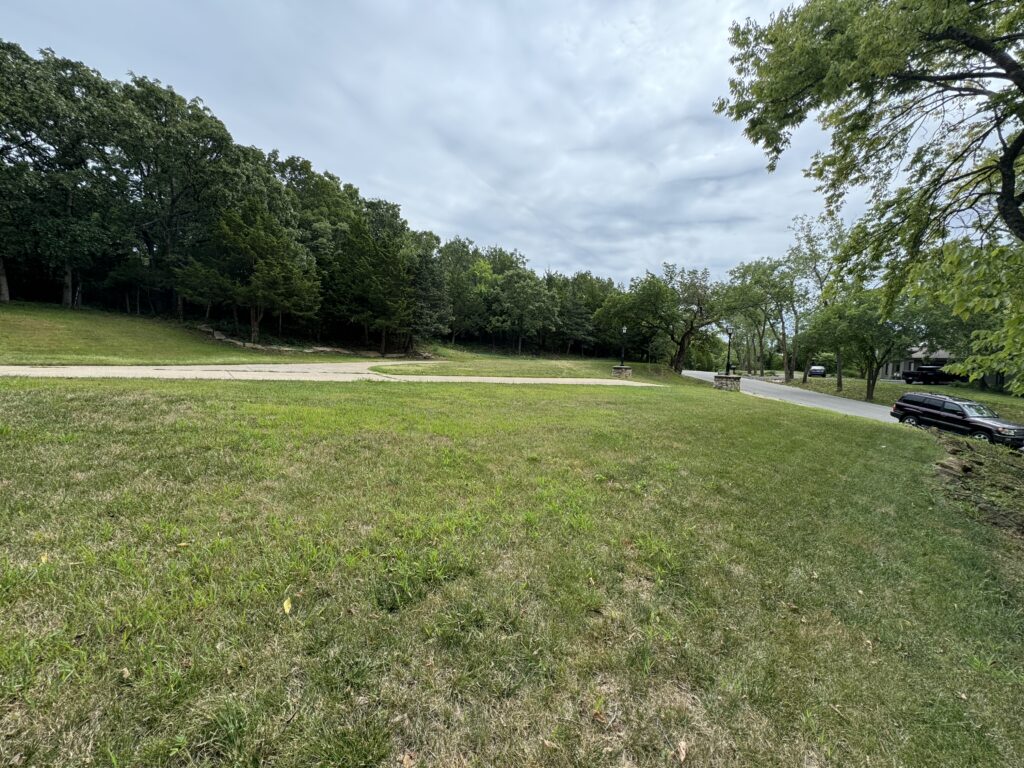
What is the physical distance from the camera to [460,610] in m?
2.37

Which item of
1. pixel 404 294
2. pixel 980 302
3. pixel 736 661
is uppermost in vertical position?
pixel 404 294

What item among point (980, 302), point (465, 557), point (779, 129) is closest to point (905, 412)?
point (980, 302)

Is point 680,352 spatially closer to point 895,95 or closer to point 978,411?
point 978,411

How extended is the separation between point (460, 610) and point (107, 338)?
80.4 ft

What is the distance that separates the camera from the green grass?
14.4 metres

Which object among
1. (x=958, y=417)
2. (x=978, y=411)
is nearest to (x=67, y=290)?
(x=958, y=417)

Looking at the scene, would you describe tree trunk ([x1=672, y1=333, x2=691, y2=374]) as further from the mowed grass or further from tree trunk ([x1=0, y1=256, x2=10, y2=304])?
tree trunk ([x1=0, y1=256, x2=10, y2=304])

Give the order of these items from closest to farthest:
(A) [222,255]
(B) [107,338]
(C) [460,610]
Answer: (C) [460,610]
(B) [107,338]
(A) [222,255]

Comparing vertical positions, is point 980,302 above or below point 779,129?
below

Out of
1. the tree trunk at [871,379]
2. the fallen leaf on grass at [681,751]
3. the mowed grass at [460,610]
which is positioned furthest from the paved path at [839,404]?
the fallen leaf on grass at [681,751]

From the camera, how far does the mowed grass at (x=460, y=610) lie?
167 centimetres

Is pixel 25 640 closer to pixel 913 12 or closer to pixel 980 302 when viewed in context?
pixel 913 12

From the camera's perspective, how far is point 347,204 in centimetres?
3409

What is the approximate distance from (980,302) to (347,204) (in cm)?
3873
